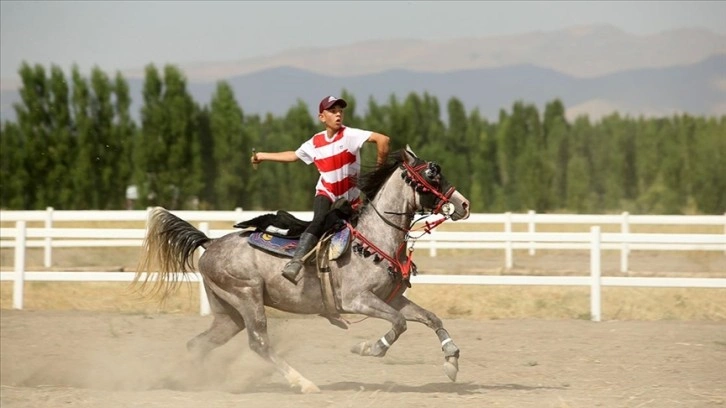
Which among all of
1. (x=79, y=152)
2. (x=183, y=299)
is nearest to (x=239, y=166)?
(x=79, y=152)

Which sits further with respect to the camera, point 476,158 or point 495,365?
point 476,158

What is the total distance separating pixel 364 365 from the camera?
11258 mm

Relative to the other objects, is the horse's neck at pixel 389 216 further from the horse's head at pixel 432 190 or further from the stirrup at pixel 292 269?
the stirrup at pixel 292 269

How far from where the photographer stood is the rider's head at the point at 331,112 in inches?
361

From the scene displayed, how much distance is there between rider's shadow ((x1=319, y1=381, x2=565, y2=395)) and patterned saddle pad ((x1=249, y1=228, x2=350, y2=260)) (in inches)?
49.2

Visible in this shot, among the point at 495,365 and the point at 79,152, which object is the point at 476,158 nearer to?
the point at 79,152

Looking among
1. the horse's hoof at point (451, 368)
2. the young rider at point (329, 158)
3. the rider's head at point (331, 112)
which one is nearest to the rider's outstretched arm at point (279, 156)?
the young rider at point (329, 158)

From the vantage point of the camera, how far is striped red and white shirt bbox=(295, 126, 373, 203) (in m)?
9.19

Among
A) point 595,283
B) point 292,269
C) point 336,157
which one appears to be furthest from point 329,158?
point 595,283

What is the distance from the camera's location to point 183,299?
55.8 feet

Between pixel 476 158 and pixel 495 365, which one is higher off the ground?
pixel 476 158

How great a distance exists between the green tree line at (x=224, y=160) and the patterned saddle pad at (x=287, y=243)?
100ft

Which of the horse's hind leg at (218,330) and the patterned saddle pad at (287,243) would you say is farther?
the horse's hind leg at (218,330)

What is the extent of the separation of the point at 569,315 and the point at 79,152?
111 feet
